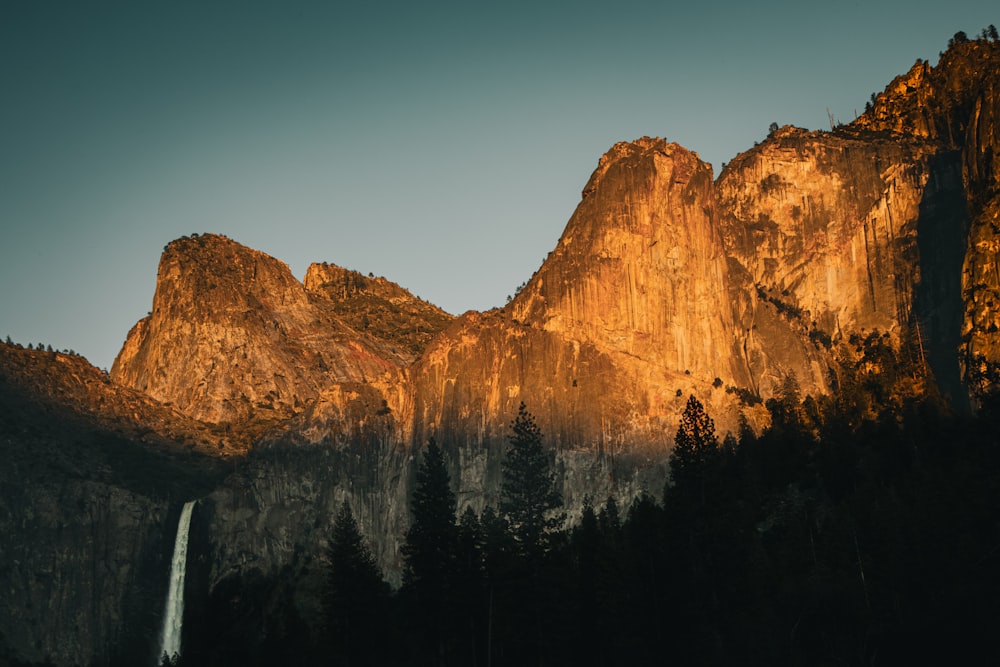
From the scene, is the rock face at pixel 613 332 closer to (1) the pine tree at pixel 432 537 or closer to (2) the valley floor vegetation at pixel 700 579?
(2) the valley floor vegetation at pixel 700 579

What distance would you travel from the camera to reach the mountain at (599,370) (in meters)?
156

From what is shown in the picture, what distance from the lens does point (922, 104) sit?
179 meters

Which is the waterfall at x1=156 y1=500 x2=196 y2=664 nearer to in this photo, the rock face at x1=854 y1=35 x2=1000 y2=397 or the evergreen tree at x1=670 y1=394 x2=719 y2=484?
the evergreen tree at x1=670 y1=394 x2=719 y2=484

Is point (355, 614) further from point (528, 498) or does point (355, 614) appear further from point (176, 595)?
point (176, 595)

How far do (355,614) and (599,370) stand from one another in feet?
206

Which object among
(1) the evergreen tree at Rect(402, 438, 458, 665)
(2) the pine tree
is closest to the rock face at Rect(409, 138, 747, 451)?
(2) the pine tree

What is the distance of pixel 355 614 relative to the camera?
101688 mm

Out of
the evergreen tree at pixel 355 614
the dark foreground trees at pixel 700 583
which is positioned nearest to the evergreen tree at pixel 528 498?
the dark foreground trees at pixel 700 583

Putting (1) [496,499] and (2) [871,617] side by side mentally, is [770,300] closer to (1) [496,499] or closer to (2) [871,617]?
(1) [496,499]

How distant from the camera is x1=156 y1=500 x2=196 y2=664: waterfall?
166 metres

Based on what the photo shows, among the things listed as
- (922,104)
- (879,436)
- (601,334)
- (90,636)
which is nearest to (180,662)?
(90,636)

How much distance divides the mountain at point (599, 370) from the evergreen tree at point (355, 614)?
46449mm

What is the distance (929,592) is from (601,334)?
73.2 m

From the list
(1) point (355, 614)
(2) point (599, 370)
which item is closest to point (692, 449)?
(1) point (355, 614)
